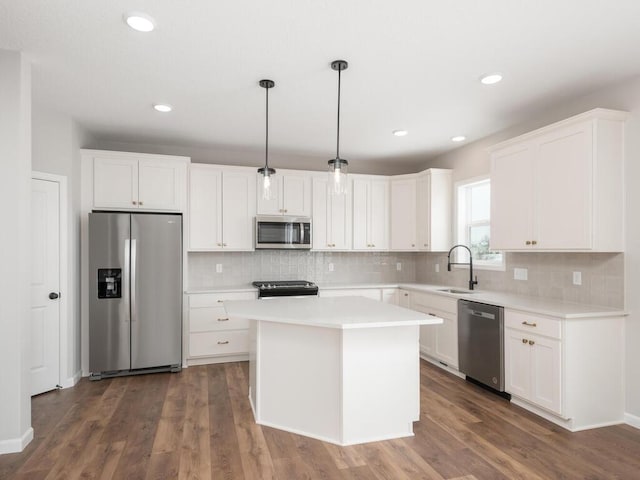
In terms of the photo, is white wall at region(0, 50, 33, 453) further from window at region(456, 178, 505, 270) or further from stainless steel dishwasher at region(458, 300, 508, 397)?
window at region(456, 178, 505, 270)

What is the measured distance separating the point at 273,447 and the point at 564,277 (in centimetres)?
280

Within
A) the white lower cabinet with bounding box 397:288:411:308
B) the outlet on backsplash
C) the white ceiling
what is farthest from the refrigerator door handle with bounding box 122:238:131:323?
the outlet on backsplash

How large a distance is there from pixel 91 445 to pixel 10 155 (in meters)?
2.01

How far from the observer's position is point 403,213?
5.31 m

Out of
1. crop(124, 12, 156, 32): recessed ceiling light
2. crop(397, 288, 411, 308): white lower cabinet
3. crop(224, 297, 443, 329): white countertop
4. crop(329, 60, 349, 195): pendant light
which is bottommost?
crop(397, 288, 411, 308): white lower cabinet

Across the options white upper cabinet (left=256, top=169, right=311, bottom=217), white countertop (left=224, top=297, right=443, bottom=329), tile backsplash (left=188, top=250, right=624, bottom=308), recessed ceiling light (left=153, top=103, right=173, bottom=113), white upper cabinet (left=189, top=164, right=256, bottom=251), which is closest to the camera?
white countertop (left=224, top=297, right=443, bottom=329)

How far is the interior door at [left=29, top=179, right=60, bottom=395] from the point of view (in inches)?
137

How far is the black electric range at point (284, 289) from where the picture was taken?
4.50 m

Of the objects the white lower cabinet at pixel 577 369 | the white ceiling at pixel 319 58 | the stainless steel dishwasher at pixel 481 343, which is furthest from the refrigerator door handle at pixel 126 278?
the white lower cabinet at pixel 577 369

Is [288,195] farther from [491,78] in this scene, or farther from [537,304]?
[537,304]

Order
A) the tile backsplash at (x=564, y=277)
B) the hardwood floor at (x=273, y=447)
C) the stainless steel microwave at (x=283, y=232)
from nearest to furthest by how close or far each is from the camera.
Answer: the hardwood floor at (x=273, y=447)
the tile backsplash at (x=564, y=277)
the stainless steel microwave at (x=283, y=232)

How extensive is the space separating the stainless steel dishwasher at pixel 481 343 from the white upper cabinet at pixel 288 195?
90.5 inches

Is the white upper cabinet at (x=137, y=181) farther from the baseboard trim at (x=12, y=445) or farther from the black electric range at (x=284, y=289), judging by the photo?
the baseboard trim at (x=12, y=445)

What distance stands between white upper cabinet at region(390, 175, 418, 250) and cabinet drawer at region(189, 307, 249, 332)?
2381mm
